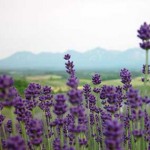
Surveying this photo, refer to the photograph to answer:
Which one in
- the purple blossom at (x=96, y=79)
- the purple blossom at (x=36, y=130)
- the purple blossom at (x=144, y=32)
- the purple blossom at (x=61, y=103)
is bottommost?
the purple blossom at (x=36, y=130)

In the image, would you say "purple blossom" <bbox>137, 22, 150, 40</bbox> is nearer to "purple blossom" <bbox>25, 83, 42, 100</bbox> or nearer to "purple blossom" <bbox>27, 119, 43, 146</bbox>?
"purple blossom" <bbox>25, 83, 42, 100</bbox>

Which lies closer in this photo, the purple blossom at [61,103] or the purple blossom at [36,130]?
the purple blossom at [36,130]

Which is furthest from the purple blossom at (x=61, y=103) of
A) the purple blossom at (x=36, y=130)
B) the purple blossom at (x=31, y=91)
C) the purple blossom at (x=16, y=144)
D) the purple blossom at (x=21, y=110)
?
the purple blossom at (x=31, y=91)

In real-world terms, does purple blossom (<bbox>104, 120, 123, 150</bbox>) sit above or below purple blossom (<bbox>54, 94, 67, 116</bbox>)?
below

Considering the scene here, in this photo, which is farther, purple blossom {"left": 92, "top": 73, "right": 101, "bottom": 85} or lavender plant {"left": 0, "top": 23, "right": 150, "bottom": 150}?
purple blossom {"left": 92, "top": 73, "right": 101, "bottom": 85}

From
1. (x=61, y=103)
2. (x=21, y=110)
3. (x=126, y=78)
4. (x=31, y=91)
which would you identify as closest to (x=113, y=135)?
(x=61, y=103)

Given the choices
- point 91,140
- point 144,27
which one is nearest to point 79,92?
point 144,27

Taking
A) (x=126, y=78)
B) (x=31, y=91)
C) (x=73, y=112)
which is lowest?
(x=73, y=112)

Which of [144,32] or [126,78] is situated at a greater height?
[144,32]

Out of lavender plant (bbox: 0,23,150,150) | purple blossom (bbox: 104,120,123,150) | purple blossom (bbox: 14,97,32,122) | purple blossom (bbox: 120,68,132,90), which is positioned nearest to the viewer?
purple blossom (bbox: 104,120,123,150)

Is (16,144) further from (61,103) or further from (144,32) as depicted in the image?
(144,32)

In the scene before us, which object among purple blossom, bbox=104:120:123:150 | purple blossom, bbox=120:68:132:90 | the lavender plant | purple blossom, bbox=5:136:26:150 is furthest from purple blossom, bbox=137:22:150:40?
purple blossom, bbox=5:136:26:150

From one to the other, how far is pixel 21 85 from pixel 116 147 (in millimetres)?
15527

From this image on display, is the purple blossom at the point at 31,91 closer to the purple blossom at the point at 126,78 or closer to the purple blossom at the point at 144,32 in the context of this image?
the purple blossom at the point at 126,78
